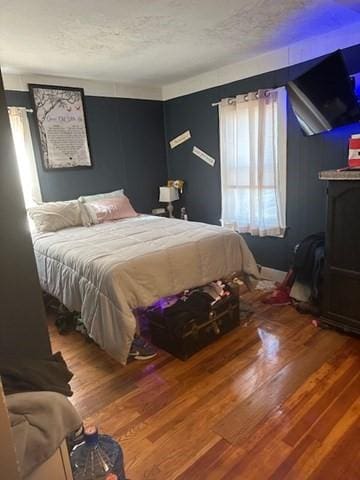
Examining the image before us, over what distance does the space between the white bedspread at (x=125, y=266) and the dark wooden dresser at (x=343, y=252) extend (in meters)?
0.71

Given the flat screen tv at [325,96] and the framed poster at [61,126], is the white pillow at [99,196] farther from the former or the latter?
the flat screen tv at [325,96]

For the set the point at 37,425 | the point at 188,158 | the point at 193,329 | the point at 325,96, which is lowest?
the point at 193,329

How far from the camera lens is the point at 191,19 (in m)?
2.29

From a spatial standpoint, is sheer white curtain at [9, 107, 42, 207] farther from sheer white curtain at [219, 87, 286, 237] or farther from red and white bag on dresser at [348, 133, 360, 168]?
red and white bag on dresser at [348, 133, 360, 168]

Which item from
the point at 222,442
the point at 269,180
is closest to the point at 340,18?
the point at 269,180

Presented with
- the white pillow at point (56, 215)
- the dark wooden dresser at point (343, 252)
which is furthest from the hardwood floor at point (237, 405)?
the white pillow at point (56, 215)

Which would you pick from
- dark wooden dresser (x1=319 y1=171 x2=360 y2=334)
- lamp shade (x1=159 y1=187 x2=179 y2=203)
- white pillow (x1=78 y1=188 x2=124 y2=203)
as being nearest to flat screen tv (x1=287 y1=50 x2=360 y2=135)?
dark wooden dresser (x1=319 y1=171 x2=360 y2=334)

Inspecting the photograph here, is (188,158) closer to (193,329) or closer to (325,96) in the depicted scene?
(325,96)

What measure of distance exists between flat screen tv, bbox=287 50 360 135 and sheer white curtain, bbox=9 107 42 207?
270 centimetres

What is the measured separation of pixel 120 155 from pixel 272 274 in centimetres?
247

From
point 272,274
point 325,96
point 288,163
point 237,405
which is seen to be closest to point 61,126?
point 288,163

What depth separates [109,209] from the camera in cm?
A: 365

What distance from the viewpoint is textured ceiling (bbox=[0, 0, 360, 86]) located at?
6.83 feet

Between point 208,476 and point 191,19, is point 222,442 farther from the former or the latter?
point 191,19
